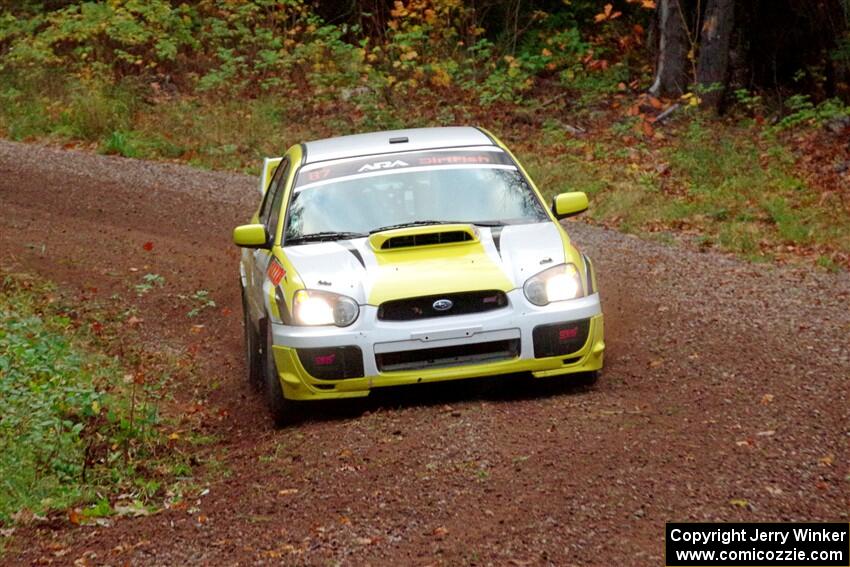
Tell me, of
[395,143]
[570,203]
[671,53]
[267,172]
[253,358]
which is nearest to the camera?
[570,203]

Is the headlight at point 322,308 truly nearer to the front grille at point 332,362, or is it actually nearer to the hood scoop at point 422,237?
the front grille at point 332,362

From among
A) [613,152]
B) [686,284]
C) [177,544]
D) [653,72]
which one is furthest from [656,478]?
[653,72]

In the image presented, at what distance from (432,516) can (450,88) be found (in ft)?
57.4

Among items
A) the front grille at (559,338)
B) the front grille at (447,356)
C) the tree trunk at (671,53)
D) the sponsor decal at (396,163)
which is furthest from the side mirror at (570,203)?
the tree trunk at (671,53)

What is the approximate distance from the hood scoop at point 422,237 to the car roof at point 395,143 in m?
1.13

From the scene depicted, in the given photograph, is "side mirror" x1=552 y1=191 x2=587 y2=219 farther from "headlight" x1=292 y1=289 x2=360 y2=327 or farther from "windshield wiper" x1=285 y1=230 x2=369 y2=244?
"headlight" x1=292 y1=289 x2=360 y2=327

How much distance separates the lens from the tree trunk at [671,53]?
19.9 metres

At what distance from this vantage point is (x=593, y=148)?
61.6 feet

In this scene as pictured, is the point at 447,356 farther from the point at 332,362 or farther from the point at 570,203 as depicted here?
the point at 570,203

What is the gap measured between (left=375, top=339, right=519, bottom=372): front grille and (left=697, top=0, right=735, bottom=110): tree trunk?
12597mm

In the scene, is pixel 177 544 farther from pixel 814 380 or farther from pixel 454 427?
pixel 814 380

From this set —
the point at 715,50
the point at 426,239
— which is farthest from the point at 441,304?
the point at 715,50

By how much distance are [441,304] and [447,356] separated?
13.2 inches

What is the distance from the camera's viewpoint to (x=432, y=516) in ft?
18.4
